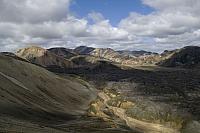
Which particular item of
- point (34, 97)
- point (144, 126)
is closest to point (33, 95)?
point (34, 97)

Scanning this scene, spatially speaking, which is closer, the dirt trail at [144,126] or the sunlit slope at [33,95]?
the sunlit slope at [33,95]

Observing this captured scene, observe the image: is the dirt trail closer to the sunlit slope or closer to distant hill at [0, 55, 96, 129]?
distant hill at [0, 55, 96, 129]

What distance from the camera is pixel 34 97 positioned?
295ft

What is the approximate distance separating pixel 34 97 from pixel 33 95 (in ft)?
5.68

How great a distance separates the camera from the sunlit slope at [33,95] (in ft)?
237

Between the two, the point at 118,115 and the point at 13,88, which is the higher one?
the point at 13,88

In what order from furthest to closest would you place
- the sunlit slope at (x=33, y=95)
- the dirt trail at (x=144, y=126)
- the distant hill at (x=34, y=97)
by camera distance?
the dirt trail at (x=144, y=126)
the sunlit slope at (x=33, y=95)
the distant hill at (x=34, y=97)

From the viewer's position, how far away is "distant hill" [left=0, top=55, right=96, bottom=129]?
6956cm

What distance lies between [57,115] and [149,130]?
18.4 meters

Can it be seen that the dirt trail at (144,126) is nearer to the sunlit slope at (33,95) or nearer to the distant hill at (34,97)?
the distant hill at (34,97)

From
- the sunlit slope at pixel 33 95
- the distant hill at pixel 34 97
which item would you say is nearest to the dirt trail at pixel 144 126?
the distant hill at pixel 34 97

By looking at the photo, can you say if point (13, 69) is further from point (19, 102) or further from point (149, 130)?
point (149, 130)

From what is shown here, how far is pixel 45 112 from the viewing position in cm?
7769

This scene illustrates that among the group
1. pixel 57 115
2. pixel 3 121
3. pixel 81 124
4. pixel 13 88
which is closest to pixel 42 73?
pixel 13 88
